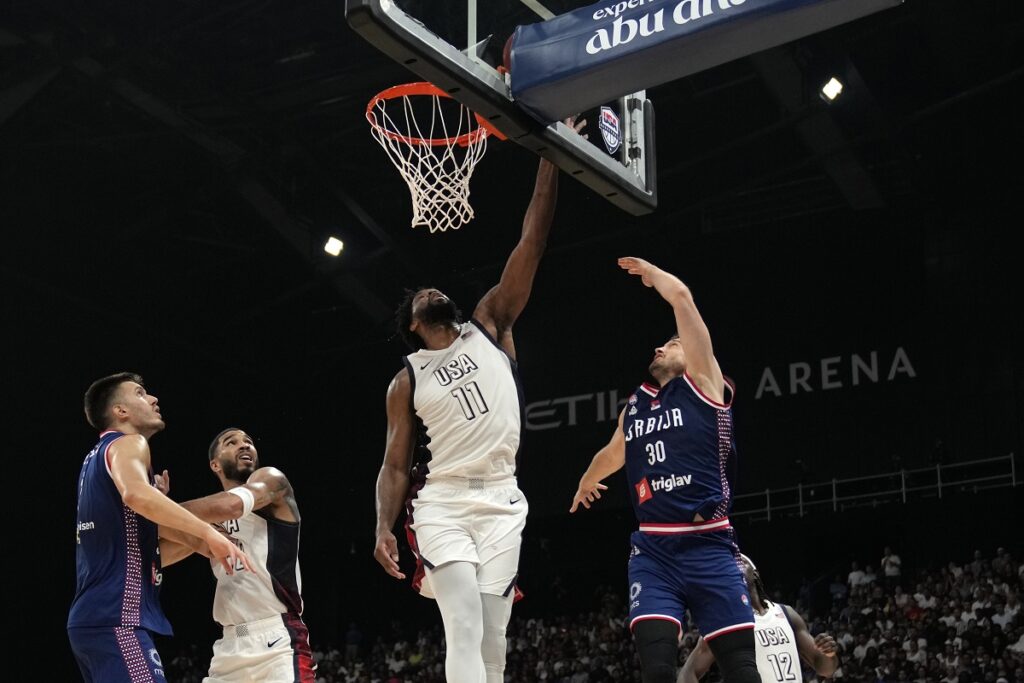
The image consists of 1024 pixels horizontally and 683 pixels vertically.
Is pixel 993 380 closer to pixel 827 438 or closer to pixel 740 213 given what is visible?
pixel 827 438

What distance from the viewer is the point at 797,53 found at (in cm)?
1766

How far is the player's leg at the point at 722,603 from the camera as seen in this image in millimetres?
6062

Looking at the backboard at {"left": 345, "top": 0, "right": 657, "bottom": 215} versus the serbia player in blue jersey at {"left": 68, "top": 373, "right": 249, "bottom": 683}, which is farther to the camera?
the backboard at {"left": 345, "top": 0, "right": 657, "bottom": 215}

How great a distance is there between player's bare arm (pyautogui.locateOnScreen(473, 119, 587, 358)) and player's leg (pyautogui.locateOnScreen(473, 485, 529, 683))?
0.79m

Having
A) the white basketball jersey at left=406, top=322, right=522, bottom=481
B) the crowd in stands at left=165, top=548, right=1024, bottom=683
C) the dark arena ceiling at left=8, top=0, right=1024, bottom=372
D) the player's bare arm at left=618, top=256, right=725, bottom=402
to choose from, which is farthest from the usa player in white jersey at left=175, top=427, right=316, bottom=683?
the dark arena ceiling at left=8, top=0, right=1024, bottom=372

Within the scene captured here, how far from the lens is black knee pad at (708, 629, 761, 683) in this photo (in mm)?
6020

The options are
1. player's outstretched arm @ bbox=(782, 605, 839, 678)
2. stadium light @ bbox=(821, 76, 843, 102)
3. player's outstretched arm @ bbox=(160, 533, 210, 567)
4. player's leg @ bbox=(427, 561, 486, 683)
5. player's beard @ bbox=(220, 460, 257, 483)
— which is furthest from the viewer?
stadium light @ bbox=(821, 76, 843, 102)

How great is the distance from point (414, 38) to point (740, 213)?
1756cm

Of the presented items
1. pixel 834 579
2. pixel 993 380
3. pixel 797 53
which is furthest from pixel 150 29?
pixel 993 380

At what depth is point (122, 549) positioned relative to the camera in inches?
211

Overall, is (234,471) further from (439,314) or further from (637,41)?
(637,41)

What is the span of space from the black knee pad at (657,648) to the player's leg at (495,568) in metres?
0.64

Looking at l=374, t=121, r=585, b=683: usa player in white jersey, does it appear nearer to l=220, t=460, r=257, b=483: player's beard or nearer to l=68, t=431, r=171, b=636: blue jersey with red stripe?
l=68, t=431, r=171, b=636: blue jersey with red stripe

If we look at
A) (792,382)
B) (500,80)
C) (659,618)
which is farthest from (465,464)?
(792,382)
